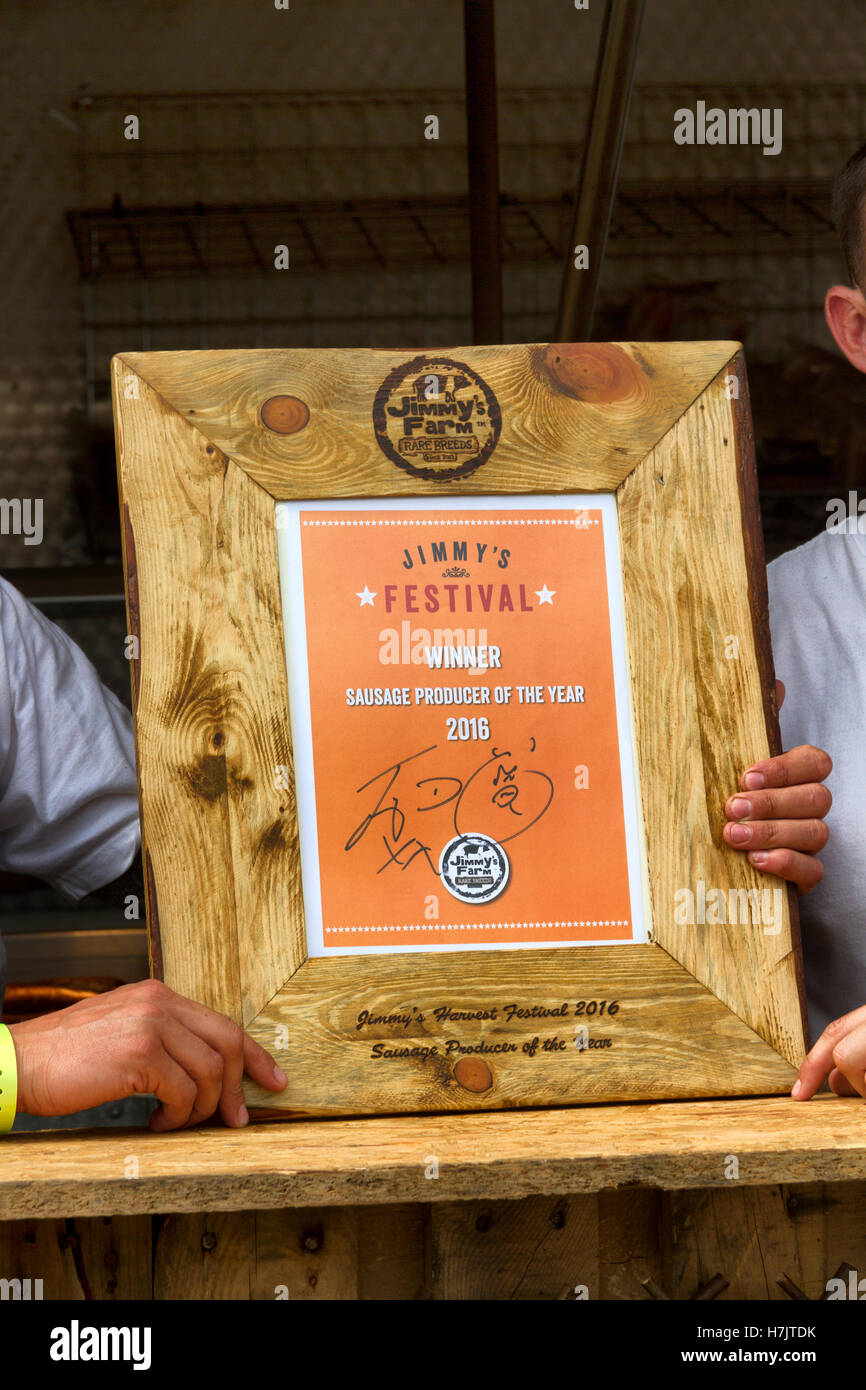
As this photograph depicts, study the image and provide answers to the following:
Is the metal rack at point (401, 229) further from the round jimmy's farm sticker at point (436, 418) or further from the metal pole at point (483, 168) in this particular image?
the round jimmy's farm sticker at point (436, 418)

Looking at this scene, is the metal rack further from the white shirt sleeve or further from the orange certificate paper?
the orange certificate paper

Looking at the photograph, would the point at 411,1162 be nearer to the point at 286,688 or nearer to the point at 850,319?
the point at 286,688

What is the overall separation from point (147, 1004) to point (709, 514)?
0.52 metres

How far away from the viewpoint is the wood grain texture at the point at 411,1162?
715 millimetres

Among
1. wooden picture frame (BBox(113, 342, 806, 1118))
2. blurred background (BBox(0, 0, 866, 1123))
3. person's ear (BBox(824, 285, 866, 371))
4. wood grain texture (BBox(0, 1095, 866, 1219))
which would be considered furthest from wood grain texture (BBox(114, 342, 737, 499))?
blurred background (BBox(0, 0, 866, 1123))

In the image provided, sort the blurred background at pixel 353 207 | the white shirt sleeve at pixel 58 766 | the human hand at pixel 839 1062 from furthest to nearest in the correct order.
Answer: the blurred background at pixel 353 207 → the white shirt sleeve at pixel 58 766 → the human hand at pixel 839 1062

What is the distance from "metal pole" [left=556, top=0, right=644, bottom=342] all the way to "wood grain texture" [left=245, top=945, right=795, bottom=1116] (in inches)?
32.0

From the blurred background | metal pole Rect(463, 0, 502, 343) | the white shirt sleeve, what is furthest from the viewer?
the blurred background

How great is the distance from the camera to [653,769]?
94 centimetres

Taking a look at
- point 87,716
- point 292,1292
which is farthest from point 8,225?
point 292,1292

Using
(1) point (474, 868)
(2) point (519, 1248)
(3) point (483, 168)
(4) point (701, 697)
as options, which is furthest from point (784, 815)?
(3) point (483, 168)

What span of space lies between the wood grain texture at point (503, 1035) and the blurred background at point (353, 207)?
1.08m

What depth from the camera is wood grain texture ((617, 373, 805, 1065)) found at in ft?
3.01
